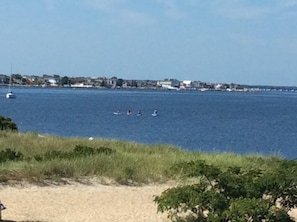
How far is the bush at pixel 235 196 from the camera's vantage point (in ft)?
25.9

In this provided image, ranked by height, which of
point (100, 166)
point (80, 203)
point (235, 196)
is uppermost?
point (235, 196)

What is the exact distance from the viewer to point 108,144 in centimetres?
2048

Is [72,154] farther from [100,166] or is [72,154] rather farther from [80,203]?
[80,203]

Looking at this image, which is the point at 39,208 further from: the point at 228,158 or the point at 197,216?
the point at 228,158

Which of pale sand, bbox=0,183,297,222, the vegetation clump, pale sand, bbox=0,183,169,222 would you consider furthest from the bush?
the vegetation clump

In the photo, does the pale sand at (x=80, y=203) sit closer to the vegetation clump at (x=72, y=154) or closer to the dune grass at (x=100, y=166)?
the dune grass at (x=100, y=166)

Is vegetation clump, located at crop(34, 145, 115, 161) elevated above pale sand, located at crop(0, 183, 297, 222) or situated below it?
above

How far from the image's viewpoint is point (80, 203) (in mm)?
11836

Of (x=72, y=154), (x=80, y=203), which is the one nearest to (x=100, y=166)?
(x=72, y=154)

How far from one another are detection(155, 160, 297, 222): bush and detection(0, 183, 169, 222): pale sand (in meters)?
1.89

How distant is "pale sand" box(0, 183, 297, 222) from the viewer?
10578 millimetres

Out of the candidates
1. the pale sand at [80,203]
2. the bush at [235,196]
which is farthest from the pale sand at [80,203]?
the bush at [235,196]

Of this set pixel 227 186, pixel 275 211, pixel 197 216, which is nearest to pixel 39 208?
pixel 197 216

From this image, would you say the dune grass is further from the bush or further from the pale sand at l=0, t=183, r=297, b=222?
the bush
